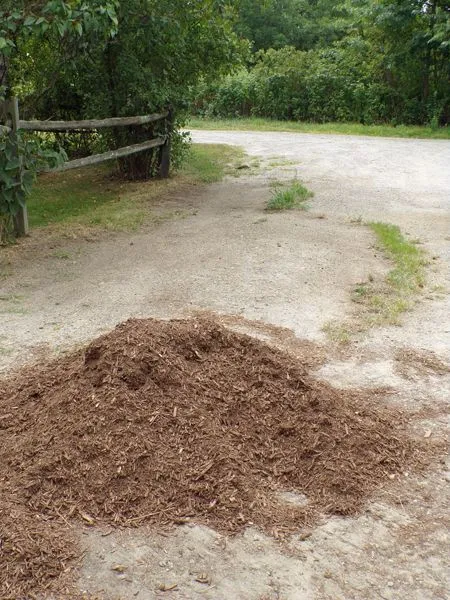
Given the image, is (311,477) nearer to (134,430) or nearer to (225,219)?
(134,430)

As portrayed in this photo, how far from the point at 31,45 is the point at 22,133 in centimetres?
399

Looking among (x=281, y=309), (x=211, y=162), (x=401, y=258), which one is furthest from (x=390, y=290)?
(x=211, y=162)

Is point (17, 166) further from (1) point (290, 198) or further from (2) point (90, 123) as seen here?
(1) point (290, 198)

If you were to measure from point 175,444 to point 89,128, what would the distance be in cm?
782

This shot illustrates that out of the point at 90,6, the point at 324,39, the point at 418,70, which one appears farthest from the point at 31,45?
the point at 324,39

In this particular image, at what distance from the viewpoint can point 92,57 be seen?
35.7ft

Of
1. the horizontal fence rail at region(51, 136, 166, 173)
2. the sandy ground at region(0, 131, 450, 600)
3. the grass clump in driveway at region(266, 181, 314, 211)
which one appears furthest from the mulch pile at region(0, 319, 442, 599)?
the grass clump in driveway at region(266, 181, 314, 211)

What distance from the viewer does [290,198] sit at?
33.6 ft

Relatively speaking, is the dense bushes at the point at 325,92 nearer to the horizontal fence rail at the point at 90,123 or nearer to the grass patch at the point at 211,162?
the grass patch at the point at 211,162

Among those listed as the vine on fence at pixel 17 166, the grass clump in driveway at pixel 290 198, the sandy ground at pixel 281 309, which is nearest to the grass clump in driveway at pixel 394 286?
the sandy ground at pixel 281 309

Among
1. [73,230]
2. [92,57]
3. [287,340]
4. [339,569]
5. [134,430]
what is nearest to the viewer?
[339,569]

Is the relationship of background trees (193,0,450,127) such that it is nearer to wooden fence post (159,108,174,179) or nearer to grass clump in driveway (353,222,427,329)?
wooden fence post (159,108,174,179)

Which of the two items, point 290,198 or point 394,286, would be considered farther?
point 290,198

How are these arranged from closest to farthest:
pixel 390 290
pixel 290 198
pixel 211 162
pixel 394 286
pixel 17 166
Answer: pixel 390 290 < pixel 394 286 < pixel 17 166 < pixel 290 198 < pixel 211 162
